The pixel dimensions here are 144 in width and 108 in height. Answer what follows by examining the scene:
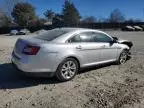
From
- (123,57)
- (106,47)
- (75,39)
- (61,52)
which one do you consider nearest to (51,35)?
(75,39)

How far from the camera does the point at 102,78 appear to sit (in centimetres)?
696

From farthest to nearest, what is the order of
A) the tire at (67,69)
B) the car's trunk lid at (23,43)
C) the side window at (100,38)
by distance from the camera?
the side window at (100,38), the tire at (67,69), the car's trunk lid at (23,43)

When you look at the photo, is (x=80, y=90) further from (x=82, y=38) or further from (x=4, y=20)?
(x=4, y=20)

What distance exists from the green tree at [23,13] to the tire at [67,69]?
72.8m

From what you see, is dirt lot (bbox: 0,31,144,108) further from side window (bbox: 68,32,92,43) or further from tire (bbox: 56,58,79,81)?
side window (bbox: 68,32,92,43)

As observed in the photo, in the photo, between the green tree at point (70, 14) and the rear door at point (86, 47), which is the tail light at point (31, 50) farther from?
the green tree at point (70, 14)

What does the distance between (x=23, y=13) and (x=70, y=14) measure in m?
15.9

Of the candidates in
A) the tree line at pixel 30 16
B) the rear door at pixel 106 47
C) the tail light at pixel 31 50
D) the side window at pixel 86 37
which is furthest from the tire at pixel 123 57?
the tree line at pixel 30 16

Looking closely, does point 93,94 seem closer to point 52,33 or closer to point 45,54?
point 45,54

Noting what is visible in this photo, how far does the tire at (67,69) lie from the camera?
6.49 m

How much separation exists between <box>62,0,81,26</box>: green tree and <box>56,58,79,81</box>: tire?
7391cm

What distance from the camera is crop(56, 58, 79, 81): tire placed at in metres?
6.49

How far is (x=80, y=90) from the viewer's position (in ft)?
19.3

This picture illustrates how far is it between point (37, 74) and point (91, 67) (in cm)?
199
